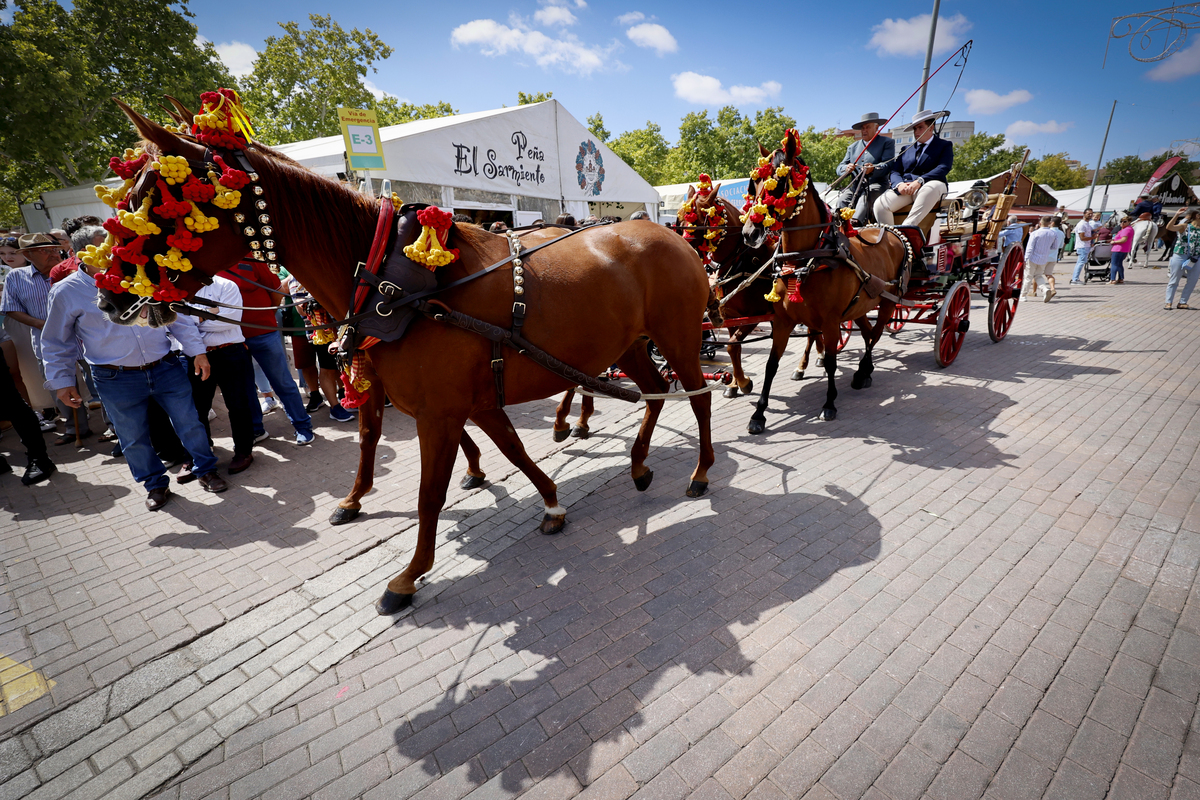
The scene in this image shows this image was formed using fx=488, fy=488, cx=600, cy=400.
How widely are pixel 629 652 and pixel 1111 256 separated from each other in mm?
21996

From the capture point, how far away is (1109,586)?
9.29 feet

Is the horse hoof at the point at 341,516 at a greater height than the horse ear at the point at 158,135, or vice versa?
the horse ear at the point at 158,135

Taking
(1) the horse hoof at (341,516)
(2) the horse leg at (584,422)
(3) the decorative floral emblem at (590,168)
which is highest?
(3) the decorative floral emblem at (590,168)

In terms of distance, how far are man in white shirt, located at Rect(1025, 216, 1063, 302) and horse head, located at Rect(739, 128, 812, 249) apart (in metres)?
11.9

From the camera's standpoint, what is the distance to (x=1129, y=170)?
196ft

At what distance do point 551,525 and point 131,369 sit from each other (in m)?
3.75

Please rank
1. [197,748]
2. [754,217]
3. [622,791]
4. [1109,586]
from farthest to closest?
[754,217]
[1109,586]
[197,748]
[622,791]

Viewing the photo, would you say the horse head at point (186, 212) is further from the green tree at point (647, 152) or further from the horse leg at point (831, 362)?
the green tree at point (647, 152)

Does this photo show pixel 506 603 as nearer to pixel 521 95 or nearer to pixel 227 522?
pixel 227 522

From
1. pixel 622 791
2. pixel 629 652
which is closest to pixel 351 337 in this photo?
pixel 629 652

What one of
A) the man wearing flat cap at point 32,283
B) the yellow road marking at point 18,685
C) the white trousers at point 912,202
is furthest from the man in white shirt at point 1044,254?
the man wearing flat cap at point 32,283

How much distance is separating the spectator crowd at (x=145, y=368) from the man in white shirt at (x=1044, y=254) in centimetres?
1605

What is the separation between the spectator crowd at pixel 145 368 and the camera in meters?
3.90

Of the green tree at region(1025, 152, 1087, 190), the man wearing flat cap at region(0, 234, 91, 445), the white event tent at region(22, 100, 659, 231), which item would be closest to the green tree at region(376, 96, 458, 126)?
the white event tent at region(22, 100, 659, 231)
